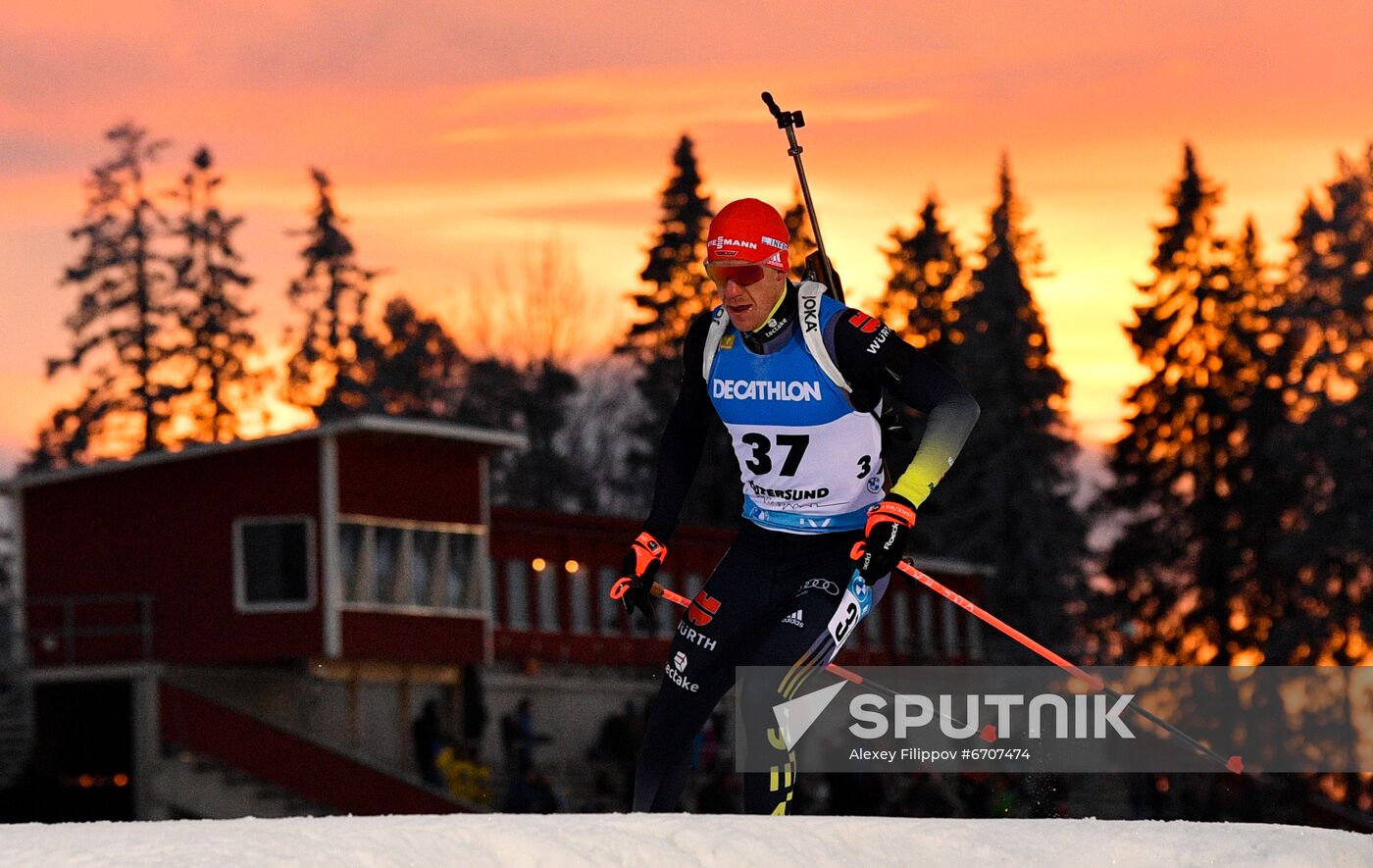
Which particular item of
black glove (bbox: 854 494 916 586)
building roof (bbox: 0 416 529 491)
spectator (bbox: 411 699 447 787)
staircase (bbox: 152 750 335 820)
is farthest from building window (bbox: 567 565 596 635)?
black glove (bbox: 854 494 916 586)

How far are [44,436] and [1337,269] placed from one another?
3402cm

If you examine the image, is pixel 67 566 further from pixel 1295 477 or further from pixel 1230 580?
pixel 1230 580

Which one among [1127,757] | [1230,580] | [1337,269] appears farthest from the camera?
[1230,580]

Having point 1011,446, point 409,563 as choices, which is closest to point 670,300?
point 1011,446

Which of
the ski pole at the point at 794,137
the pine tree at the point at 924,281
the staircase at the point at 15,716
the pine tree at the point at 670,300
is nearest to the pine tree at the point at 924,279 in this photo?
the pine tree at the point at 924,281

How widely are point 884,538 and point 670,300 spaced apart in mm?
57517

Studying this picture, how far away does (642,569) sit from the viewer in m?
8.62

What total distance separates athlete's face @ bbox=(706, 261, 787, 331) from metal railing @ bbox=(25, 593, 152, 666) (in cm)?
3002

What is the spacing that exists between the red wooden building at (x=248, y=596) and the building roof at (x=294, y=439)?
5 cm

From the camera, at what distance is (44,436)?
6456cm

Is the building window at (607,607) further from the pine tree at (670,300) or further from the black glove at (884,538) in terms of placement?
the black glove at (884,538)

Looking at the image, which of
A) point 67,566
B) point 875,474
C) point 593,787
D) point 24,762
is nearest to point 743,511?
point 875,474

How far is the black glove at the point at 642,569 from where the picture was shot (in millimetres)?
8602

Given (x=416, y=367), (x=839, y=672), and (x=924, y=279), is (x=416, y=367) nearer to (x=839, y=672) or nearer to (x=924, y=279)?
(x=924, y=279)
